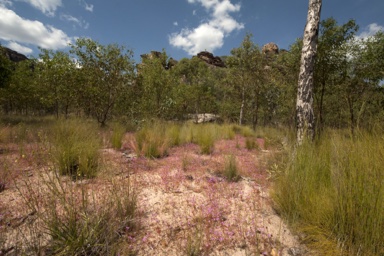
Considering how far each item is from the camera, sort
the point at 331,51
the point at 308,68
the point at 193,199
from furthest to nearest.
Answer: the point at 331,51, the point at 308,68, the point at 193,199

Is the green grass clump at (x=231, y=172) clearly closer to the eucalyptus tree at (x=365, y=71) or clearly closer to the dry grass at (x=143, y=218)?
the dry grass at (x=143, y=218)

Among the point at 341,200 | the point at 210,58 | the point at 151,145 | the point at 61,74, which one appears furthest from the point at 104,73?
the point at 210,58

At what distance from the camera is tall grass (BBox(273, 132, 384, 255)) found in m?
1.59

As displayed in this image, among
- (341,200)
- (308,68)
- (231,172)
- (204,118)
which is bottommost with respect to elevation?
(231,172)

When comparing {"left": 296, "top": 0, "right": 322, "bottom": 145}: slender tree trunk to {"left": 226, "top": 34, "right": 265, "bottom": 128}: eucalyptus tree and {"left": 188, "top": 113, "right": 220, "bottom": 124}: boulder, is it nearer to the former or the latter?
{"left": 226, "top": 34, "right": 265, "bottom": 128}: eucalyptus tree

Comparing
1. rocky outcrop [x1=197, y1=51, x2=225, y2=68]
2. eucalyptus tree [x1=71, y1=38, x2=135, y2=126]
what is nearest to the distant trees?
eucalyptus tree [x1=71, y1=38, x2=135, y2=126]

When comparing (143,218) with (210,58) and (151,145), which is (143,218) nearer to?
(151,145)

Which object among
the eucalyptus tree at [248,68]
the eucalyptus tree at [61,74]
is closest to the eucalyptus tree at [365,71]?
the eucalyptus tree at [248,68]

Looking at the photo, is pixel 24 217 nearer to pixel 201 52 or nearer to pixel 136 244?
pixel 136 244

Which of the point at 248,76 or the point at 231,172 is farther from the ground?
the point at 248,76

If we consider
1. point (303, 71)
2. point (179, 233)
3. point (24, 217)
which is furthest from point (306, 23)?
point (24, 217)

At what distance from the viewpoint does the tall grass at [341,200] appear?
5.21 feet

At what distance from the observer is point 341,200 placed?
1735mm

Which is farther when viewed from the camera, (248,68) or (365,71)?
(248,68)
